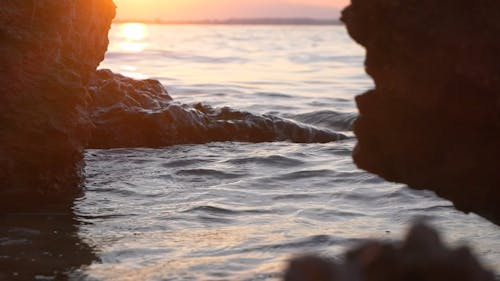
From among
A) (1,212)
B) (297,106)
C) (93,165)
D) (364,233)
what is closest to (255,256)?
(364,233)

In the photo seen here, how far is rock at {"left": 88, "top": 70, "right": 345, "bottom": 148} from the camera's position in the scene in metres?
7.79

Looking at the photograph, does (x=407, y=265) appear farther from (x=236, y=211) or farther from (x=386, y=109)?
(x=236, y=211)

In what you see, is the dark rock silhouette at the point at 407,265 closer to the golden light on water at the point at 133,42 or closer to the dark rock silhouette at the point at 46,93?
the dark rock silhouette at the point at 46,93

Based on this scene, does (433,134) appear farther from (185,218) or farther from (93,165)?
(93,165)

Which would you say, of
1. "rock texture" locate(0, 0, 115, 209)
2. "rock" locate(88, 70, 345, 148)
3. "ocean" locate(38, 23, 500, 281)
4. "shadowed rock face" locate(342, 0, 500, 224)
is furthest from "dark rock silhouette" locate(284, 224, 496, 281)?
"rock" locate(88, 70, 345, 148)

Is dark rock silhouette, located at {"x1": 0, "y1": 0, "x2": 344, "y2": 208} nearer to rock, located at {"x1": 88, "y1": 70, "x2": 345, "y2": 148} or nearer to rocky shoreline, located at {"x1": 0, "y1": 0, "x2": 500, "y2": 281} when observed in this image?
rocky shoreline, located at {"x1": 0, "y1": 0, "x2": 500, "y2": 281}

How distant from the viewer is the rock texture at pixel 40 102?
4934 mm

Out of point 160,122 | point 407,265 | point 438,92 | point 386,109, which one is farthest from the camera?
point 160,122

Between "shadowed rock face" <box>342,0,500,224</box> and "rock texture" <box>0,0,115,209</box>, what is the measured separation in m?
2.42

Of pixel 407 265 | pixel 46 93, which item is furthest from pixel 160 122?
pixel 407 265

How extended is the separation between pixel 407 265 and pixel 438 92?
117cm

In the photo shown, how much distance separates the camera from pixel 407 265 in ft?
7.34

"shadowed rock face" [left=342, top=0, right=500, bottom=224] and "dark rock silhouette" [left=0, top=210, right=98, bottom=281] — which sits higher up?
"shadowed rock face" [left=342, top=0, right=500, bottom=224]

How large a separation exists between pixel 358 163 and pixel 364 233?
1.11 metres
